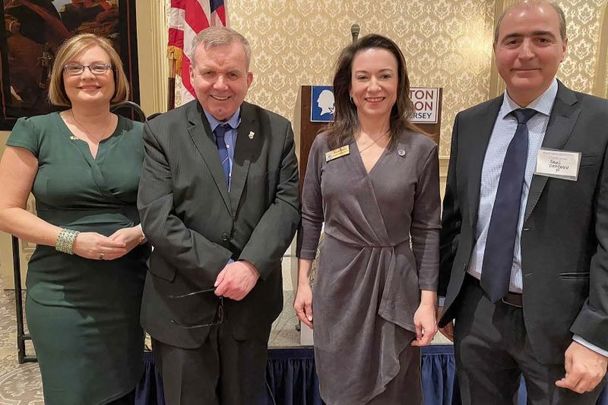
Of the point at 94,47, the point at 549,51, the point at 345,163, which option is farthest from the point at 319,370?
the point at 94,47

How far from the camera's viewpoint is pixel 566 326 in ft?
4.29

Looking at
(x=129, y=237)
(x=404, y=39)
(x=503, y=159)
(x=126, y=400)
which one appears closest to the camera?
(x=503, y=159)

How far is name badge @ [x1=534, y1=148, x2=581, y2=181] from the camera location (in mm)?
1248

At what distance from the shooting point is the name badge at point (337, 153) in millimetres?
1479

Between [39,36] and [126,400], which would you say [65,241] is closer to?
[126,400]

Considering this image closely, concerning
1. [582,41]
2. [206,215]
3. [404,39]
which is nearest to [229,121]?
[206,215]

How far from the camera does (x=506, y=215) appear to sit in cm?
135

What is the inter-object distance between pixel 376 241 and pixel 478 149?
16.2 inches

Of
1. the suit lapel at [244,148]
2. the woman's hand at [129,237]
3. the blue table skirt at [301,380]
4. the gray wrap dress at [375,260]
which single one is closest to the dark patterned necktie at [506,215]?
the gray wrap dress at [375,260]

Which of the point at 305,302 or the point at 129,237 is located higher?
the point at 129,237

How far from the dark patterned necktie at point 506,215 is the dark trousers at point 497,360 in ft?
0.26

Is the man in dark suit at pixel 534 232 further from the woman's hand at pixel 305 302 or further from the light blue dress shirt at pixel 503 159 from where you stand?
the woman's hand at pixel 305 302

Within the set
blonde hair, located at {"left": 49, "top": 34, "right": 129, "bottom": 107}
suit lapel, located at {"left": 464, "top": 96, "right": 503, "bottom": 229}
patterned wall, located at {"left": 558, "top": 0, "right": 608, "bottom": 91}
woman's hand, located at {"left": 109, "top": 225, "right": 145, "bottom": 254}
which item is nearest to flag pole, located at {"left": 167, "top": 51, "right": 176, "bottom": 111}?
blonde hair, located at {"left": 49, "top": 34, "right": 129, "bottom": 107}

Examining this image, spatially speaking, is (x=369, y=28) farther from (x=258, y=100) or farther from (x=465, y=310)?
(x=465, y=310)
